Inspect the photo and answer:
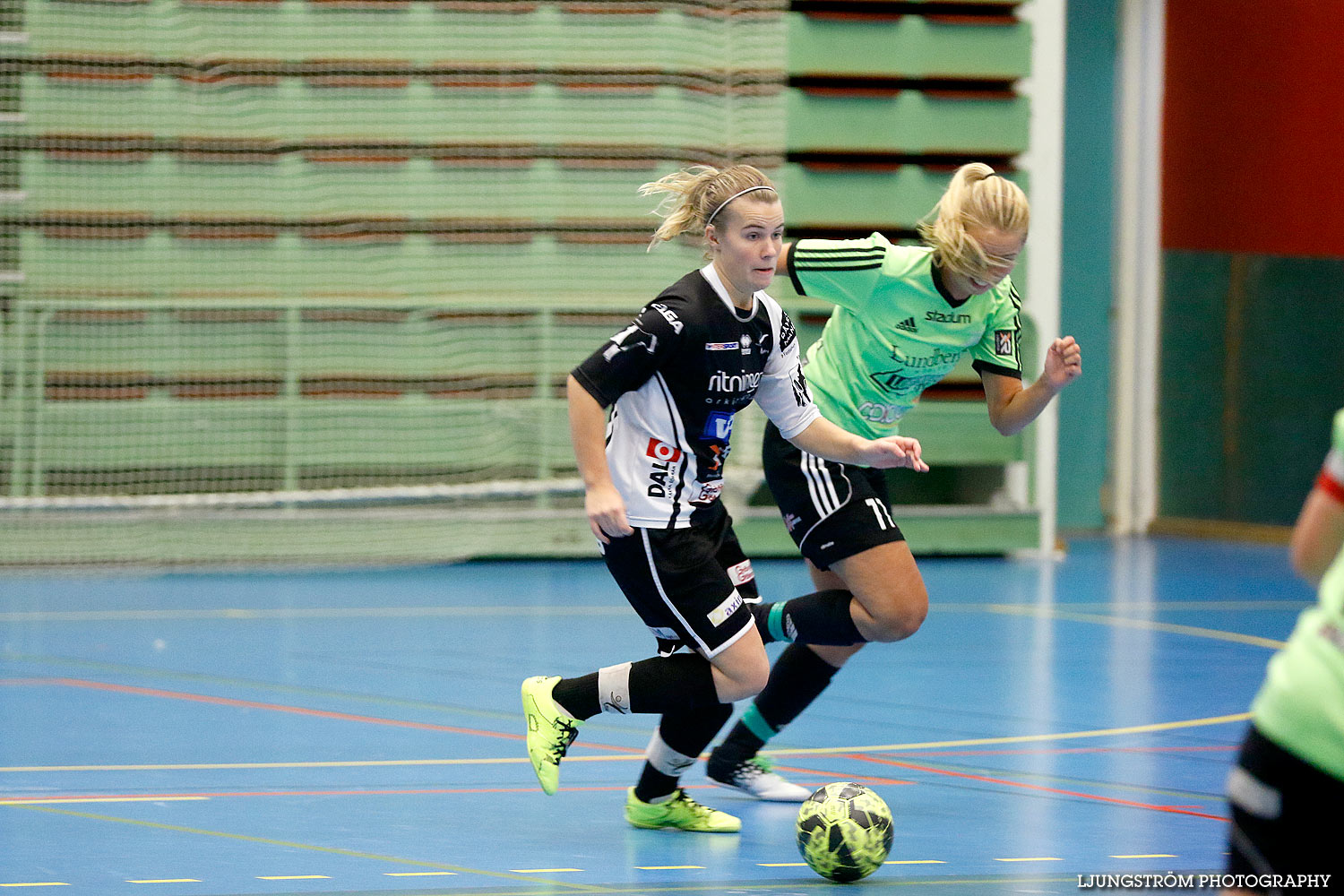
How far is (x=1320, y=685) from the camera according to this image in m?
1.98

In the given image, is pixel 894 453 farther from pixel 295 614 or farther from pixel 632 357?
pixel 295 614

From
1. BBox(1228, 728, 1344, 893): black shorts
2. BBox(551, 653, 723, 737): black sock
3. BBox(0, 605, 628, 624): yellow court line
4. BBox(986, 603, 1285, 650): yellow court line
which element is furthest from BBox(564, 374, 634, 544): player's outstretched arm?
BBox(986, 603, 1285, 650): yellow court line

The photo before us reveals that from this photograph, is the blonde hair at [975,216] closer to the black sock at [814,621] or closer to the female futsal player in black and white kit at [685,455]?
the female futsal player in black and white kit at [685,455]

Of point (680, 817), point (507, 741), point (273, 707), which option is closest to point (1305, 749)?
point (680, 817)

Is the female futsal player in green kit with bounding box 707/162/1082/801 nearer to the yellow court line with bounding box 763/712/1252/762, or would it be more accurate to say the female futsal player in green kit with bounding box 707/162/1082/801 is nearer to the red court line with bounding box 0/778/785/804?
the red court line with bounding box 0/778/785/804

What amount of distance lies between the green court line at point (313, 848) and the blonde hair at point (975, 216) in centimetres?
193

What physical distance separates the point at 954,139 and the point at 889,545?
6528 millimetres

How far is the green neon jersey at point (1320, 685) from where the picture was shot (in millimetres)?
1962

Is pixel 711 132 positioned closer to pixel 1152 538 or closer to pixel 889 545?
pixel 1152 538

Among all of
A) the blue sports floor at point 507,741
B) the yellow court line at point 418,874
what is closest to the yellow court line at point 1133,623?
the blue sports floor at point 507,741

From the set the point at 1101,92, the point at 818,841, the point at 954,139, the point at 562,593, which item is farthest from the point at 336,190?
the point at 818,841

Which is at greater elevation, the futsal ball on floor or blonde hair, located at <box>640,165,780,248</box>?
blonde hair, located at <box>640,165,780,248</box>

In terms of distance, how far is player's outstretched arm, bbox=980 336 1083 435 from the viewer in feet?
13.9

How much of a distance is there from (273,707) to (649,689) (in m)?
2.30
